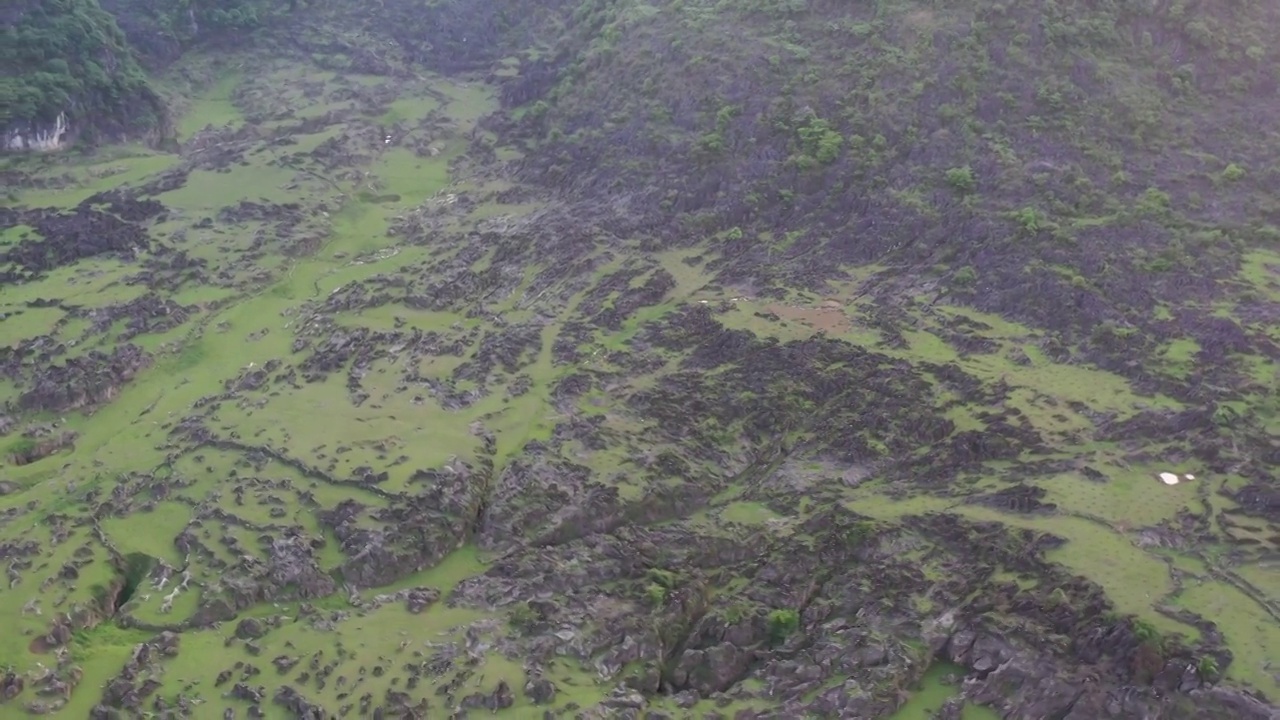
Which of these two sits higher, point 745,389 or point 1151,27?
point 1151,27

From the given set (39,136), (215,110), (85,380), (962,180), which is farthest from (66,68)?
(962,180)

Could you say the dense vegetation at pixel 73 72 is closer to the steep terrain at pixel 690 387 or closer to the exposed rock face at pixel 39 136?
the exposed rock face at pixel 39 136

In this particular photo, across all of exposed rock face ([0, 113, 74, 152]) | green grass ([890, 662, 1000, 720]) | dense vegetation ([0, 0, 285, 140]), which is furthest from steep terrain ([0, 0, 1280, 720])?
dense vegetation ([0, 0, 285, 140])

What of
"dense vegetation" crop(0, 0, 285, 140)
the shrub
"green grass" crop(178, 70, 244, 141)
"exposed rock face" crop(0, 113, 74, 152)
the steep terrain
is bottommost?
the steep terrain

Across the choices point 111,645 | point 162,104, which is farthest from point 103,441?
point 162,104

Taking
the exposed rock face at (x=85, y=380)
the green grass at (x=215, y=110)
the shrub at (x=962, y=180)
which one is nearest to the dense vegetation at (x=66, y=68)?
the green grass at (x=215, y=110)

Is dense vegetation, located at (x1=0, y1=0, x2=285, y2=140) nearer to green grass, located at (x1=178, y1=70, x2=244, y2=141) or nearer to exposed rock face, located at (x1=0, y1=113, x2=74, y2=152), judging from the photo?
exposed rock face, located at (x1=0, y1=113, x2=74, y2=152)

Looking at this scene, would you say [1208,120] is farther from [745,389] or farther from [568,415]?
[568,415]

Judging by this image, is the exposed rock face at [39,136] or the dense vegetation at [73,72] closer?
the exposed rock face at [39,136]
